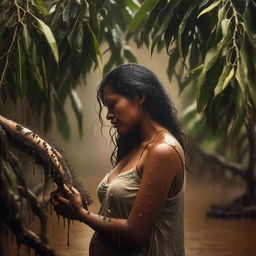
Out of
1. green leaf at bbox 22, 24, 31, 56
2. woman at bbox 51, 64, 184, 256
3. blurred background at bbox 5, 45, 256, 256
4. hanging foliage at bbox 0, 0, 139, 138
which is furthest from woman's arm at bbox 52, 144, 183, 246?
green leaf at bbox 22, 24, 31, 56

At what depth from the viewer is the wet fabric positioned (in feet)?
6.19

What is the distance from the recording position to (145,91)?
1986 millimetres

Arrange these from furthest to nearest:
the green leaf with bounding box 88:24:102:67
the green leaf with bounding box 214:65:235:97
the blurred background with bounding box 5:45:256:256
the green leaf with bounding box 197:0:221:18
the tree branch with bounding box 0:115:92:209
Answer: the blurred background with bounding box 5:45:256:256 → the green leaf with bounding box 88:24:102:67 → the green leaf with bounding box 197:0:221:18 → the green leaf with bounding box 214:65:235:97 → the tree branch with bounding box 0:115:92:209

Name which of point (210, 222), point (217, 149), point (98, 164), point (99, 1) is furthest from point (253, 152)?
point (98, 164)

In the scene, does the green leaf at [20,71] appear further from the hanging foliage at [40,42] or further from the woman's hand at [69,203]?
the woman's hand at [69,203]

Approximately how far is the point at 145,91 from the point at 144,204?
1.28 feet

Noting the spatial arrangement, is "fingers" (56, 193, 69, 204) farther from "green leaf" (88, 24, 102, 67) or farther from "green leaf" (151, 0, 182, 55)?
"green leaf" (151, 0, 182, 55)

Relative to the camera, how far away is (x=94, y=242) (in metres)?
1.99

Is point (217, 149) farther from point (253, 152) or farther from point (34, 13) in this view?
point (34, 13)

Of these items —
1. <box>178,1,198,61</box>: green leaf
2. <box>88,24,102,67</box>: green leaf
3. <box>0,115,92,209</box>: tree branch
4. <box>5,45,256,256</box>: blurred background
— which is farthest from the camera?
<box>5,45,256,256</box>: blurred background

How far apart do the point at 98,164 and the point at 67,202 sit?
6917mm

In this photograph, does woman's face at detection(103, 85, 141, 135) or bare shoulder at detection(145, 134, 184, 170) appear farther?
woman's face at detection(103, 85, 141, 135)

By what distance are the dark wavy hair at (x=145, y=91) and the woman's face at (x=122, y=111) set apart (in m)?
0.02

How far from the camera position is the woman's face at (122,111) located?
197 centimetres
